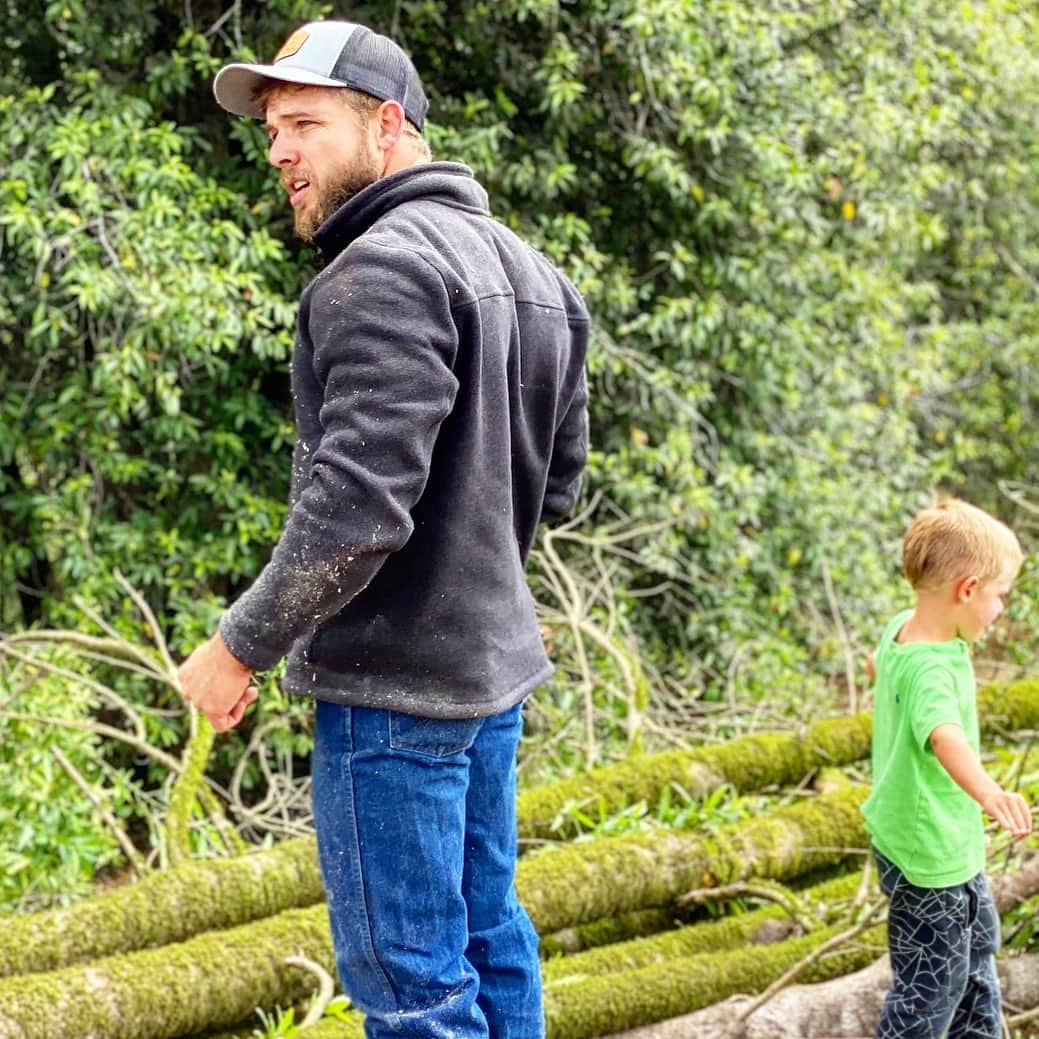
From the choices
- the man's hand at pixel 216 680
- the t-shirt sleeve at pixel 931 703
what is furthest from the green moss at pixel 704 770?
the man's hand at pixel 216 680

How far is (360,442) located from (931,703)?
4.79ft

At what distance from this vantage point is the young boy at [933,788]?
3.17 meters

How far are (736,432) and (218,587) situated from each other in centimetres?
280

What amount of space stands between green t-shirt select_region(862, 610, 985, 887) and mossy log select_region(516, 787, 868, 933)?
1.13 meters

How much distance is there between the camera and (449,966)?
2.48 meters

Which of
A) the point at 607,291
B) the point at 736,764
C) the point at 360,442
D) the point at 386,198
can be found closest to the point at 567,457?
the point at 386,198

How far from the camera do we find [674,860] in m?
4.35

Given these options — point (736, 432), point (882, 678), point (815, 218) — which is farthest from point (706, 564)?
point (882, 678)

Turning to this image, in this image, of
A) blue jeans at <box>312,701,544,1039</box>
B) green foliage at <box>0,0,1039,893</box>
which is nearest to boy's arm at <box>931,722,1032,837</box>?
blue jeans at <box>312,701,544,1039</box>

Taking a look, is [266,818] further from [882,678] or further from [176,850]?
[882,678]

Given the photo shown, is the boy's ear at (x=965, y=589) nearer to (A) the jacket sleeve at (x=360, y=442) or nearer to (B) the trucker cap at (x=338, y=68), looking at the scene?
(A) the jacket sleeve at (x=360, y=442)

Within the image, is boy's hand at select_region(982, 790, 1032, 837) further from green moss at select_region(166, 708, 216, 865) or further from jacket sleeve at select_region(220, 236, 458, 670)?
green moss at select_region(166, 708, 216, 865)

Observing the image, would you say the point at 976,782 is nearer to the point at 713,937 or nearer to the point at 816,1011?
the point at 816,1011

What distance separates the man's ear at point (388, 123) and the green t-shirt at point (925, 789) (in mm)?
1529
